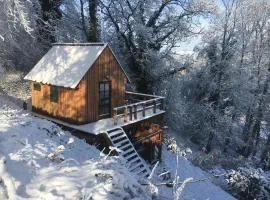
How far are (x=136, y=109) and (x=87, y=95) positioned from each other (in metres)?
2.90

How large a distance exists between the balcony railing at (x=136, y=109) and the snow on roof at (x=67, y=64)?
278cm

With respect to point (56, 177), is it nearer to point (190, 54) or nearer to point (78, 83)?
point (78, 83)

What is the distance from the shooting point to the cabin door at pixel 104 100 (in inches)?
735

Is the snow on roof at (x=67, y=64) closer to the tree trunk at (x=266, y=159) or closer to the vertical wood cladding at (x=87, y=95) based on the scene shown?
the vertical wood cladding at (x=87, y=95)

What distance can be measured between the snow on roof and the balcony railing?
278 centimetres

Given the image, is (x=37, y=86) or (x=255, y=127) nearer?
(x=37, y=86)

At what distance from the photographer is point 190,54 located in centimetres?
3156

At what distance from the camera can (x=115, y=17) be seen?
1086 inches

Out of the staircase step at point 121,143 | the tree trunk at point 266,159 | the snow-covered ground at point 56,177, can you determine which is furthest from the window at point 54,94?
the tree trunk at point 266,159

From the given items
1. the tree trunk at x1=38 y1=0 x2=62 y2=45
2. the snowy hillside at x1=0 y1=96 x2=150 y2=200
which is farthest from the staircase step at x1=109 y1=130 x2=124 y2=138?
the tree trunk at x1=38 y1=0 x2=62 y2=45

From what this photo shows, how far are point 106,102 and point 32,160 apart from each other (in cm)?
1056

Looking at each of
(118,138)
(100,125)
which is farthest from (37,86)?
(118,138)

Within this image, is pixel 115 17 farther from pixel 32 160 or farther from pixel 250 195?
pixel 32 160

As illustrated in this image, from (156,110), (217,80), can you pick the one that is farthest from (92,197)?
(217,80)
